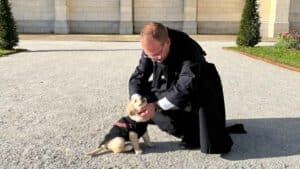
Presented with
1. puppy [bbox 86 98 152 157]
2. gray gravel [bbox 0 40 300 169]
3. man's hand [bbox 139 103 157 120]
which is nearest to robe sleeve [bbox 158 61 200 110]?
man's hand [bbox 139 103 157 120]

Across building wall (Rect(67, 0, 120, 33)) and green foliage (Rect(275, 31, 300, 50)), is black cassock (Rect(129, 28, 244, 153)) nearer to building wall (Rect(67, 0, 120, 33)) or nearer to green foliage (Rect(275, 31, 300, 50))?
green foliage (Rect(275, 31, 300, 50))

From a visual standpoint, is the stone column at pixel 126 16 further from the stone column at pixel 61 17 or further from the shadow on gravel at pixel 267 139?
the shadow on gravel at pixel 267 139

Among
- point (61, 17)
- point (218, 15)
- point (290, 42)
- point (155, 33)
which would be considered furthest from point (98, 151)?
point (218, 15)

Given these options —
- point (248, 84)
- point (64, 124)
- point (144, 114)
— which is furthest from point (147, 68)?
point (248, 84)

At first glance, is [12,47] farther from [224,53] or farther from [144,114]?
[144,114]

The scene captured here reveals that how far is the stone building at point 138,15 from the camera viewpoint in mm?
26234

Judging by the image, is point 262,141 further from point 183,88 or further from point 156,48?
point 156,48

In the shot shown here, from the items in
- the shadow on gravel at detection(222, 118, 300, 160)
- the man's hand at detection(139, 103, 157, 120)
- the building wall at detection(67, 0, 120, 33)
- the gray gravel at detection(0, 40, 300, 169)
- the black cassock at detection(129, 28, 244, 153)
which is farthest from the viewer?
the building wall at detection(67, 0, 120, 33)

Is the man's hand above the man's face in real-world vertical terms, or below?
below

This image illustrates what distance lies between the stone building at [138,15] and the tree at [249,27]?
28.7 feet

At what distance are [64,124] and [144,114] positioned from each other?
6.13 ft

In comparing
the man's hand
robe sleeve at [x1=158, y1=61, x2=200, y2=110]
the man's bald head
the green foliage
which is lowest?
the green foliage

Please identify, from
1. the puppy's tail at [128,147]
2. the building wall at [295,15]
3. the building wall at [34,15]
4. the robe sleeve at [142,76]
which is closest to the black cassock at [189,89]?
the robe sleeve at [142,76]

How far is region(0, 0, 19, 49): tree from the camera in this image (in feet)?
53.6
